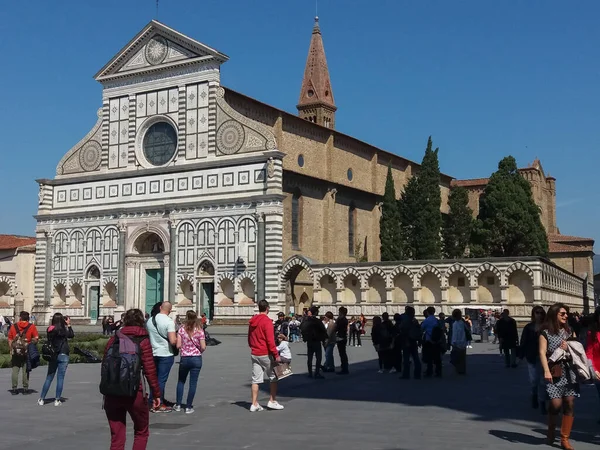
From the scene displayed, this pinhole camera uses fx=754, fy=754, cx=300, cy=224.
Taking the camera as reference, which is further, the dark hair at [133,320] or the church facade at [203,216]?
the church facade at [203,216]

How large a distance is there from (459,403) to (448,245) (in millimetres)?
40484

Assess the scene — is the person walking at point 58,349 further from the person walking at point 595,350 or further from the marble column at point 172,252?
the marble column at point 172,252

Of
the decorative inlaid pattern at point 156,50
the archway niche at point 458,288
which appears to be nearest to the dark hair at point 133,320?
the archway niche at point 458,288

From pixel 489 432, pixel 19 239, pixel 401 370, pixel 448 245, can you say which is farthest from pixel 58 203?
pixel 489 432

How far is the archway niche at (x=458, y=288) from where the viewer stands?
37875mm

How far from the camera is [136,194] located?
4341cm

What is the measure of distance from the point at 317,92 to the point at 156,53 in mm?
27431

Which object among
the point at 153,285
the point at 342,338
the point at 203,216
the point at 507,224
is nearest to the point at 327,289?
the point at 203,216

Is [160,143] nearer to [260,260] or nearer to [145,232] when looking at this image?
[145,232]

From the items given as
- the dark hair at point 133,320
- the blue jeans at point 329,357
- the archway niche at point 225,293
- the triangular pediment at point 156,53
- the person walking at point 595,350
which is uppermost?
the triangular pediment at point 156,53

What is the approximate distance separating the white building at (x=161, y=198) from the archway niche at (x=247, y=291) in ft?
0.17

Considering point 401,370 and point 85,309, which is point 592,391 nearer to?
point 401,370

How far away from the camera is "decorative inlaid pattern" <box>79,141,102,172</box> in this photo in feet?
149

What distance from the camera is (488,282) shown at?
123 feet
